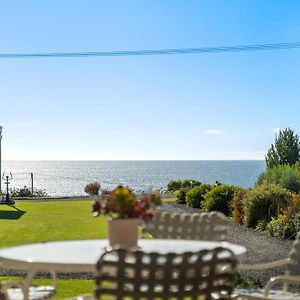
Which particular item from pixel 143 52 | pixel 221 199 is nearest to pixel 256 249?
pixel 221 199

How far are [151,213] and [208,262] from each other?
1038 millimetres

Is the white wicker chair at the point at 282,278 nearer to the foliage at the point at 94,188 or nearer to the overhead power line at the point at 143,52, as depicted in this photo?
the overhead power line at the point at 143,52

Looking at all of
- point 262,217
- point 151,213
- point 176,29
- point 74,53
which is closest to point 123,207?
point 151,213

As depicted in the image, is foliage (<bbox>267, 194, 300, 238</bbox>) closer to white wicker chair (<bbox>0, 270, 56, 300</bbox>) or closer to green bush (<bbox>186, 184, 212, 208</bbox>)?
green bush (<bbox>186, 184, 212, 208</bbox>)

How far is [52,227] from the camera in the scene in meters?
13.7

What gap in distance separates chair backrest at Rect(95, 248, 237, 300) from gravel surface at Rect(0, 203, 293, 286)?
4.66 metres

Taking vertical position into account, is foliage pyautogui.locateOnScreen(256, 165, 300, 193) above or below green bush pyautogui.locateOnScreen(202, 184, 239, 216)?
above

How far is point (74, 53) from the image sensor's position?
23.5 m

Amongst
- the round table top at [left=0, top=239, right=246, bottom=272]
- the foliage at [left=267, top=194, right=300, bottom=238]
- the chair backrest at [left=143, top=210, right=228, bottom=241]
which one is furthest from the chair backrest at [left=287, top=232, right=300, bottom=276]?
the foliage at [left=267, top=194, right=300, bottom=238]

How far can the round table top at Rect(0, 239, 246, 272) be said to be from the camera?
138 inches

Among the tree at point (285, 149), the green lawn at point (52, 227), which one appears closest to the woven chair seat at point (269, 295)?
the green lawn at point (52, 227)

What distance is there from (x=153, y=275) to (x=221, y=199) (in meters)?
14.8

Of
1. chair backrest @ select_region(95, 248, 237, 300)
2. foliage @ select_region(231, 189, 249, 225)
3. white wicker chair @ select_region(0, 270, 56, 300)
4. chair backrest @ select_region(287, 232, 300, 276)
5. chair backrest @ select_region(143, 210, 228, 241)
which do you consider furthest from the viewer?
foliage @ select_region(231, 189, 249, 225)

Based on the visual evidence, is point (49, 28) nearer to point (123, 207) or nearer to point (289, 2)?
point (289, 2)
